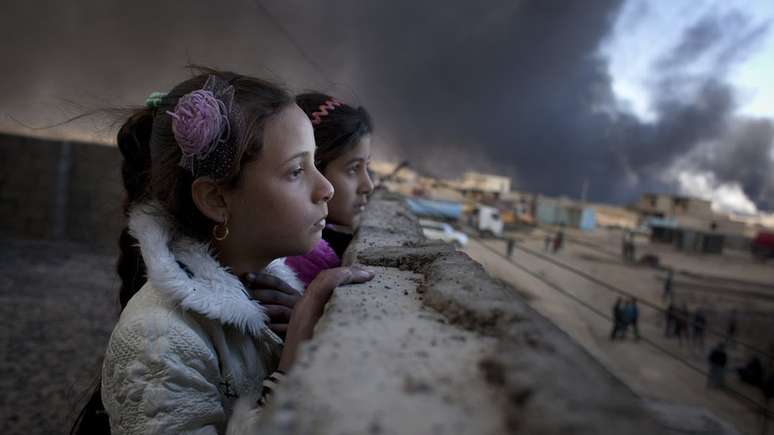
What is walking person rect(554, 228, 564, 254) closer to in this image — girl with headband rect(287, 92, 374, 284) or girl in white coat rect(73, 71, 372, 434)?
girl with headband rect(287, 92, 374, 284)

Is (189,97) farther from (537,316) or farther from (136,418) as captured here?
(537,316)

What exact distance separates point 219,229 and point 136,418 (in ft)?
1.38

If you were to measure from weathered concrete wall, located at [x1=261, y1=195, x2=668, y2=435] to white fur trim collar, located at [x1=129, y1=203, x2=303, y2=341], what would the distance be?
27 centimetres

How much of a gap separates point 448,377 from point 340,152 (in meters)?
1.53

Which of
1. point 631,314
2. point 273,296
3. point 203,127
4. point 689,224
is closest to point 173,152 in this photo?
point 203,127

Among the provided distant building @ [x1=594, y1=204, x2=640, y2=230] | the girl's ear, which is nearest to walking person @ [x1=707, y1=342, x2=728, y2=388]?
the girl's ear

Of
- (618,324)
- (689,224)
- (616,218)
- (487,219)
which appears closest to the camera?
(618,324)

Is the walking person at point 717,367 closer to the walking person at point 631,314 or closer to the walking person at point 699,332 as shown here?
the walking person at point 631,314

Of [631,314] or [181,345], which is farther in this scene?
[631,314]

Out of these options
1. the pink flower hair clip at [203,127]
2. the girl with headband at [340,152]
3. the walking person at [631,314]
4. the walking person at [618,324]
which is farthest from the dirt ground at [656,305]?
the pink flower hair clip at [203,127]

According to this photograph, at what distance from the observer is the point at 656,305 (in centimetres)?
1625

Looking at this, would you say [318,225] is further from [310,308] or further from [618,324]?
A: [618,324]

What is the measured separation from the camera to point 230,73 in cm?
114

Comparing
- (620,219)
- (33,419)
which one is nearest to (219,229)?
(33,419)
